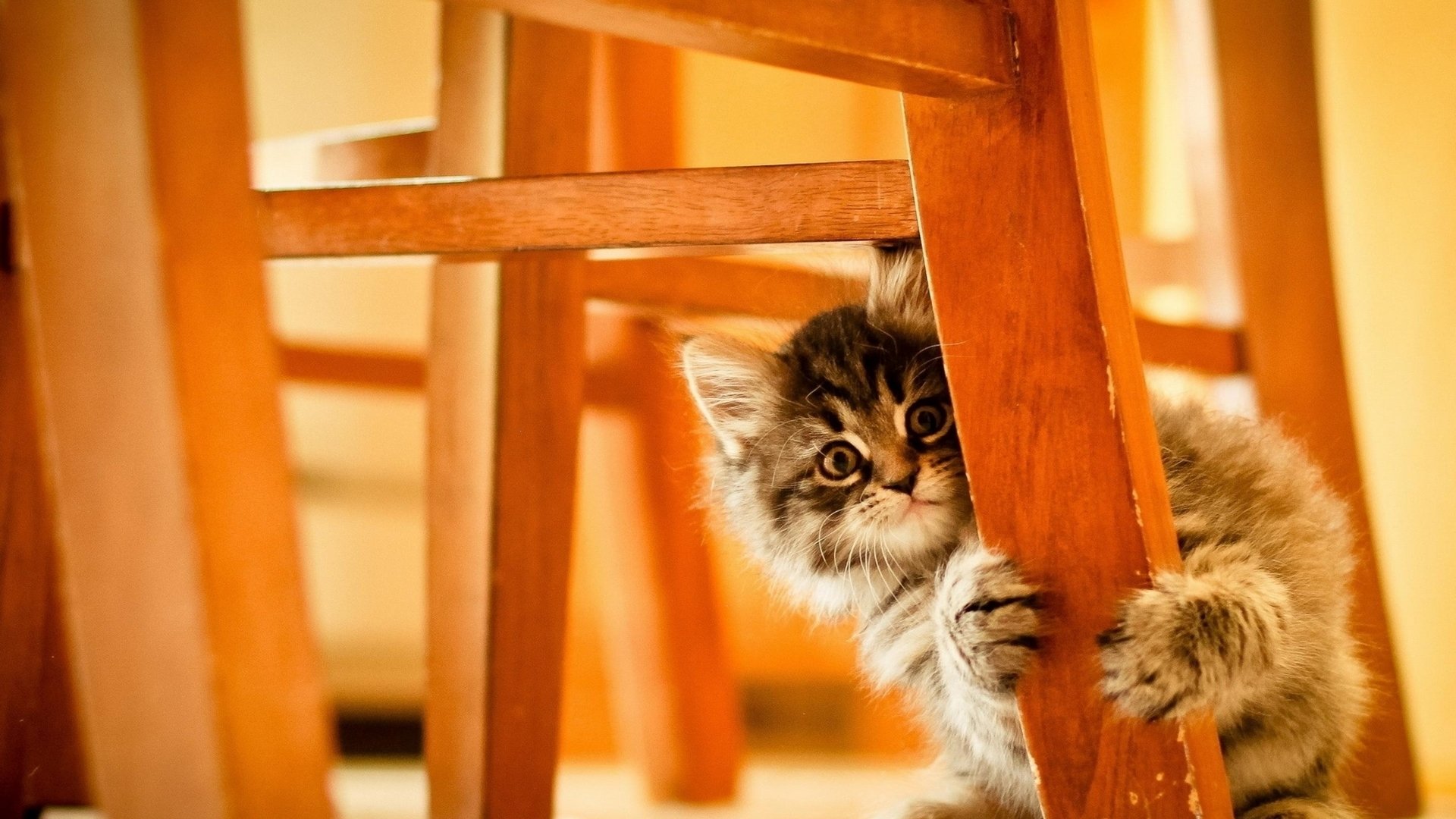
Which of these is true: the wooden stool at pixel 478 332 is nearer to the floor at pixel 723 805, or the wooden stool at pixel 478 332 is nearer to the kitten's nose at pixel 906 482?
the kitten's nose at pixel 906 482

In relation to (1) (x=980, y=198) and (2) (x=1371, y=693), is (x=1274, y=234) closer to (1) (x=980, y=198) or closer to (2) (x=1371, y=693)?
(2) (x=1371, y=693)

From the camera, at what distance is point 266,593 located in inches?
21.3

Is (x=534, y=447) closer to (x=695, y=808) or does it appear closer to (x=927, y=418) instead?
(x=927, y=418)

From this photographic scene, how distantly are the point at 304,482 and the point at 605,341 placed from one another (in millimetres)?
1347

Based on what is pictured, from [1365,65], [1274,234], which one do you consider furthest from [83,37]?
[1365,65]

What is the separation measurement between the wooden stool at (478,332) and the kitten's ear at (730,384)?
0.57ft

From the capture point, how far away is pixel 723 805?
1.58 metres

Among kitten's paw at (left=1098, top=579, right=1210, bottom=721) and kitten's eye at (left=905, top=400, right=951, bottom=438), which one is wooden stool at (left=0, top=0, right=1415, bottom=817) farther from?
kitten's eye at (left=905, top=400, right=951, bottom=438)

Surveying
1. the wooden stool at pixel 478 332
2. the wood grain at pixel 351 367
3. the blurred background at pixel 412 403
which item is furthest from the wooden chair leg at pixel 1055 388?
the blurred background at pixel 412 403

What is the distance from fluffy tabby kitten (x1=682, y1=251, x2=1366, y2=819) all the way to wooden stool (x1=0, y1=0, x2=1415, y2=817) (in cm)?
4

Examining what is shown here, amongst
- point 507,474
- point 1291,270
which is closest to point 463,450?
point 507,474

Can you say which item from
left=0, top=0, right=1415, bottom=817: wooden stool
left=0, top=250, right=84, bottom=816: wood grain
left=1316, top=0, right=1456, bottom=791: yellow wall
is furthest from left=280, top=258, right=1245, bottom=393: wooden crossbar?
left=1316, top=0, right=1456, bottom=791: yellow wall

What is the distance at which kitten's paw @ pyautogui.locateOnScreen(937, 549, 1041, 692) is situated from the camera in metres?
0.69

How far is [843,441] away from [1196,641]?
1.25ft
